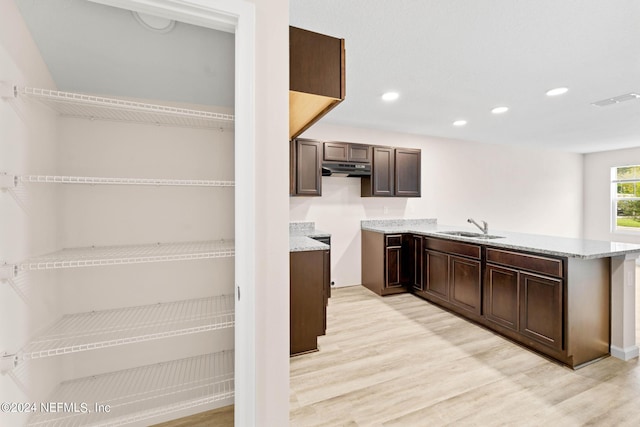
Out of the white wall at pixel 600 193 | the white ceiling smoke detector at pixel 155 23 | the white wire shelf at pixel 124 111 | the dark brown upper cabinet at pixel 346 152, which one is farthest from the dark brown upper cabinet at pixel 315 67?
the white wall at pixel 600 193

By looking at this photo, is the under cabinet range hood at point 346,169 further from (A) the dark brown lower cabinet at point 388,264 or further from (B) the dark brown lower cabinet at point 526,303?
(B) the dark brown lower cabinet at point 526,303

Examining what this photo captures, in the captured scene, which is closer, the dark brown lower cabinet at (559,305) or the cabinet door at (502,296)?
the dark brown lower cabinet at (559,305)

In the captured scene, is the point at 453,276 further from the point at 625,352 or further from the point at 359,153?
the point at 359,153

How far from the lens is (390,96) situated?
3068mm

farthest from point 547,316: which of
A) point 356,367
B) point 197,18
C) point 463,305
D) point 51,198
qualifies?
point 51,198

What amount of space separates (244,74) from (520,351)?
10.1 ft

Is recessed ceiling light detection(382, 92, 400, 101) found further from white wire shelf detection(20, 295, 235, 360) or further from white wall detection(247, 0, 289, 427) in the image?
white wire shelf detection(20, 295, 235, 360)

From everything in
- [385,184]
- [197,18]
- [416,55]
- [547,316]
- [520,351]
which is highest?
[416,55]

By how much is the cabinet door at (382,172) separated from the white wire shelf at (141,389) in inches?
122

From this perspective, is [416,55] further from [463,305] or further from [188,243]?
[463,305]

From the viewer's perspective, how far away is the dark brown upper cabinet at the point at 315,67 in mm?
1343

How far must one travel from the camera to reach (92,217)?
1.48 meters

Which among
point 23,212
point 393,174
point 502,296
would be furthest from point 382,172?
point 23,212

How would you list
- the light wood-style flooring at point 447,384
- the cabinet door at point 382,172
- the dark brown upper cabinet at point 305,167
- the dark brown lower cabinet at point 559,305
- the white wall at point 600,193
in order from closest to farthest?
the light wood-style flooring at point 447,384 → the dark brown lower cabinet at point 559,305 → the dark brown upper cabinet at point 305,167 → the cabinet door at point 382,172 → the white wall at point 600,193
